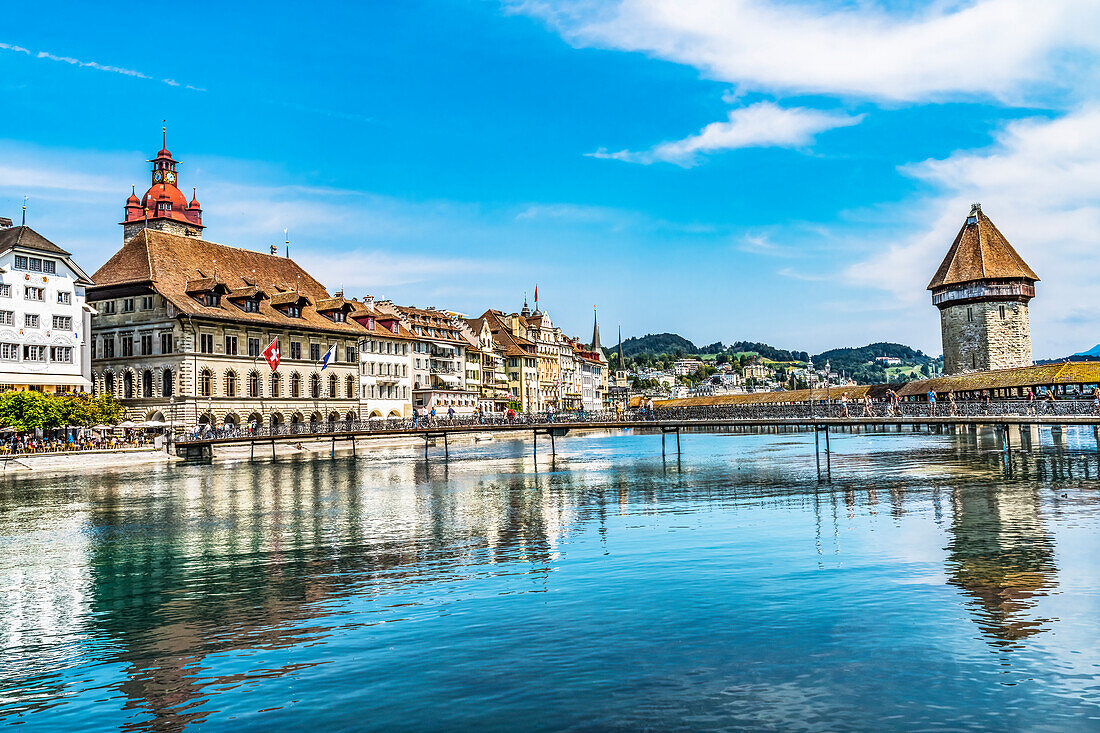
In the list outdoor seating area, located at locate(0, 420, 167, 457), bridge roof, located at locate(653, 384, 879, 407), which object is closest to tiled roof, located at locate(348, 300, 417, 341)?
outdoor seating area, located at locate(0, 420, 167, 457)

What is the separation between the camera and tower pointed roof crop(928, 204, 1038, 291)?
96375mm

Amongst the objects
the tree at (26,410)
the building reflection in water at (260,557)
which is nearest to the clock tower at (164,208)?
the tree at (26,410)

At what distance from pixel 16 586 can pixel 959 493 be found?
33.0 meters

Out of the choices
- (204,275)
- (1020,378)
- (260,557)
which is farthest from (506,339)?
(260,557)

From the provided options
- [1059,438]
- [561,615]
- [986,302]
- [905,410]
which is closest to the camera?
[561,615]

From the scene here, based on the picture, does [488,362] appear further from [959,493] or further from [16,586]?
[16,586]

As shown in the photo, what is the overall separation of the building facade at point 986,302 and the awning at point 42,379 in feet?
286

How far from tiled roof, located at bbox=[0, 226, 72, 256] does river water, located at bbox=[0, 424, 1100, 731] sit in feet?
122

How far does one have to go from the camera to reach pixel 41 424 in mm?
61375

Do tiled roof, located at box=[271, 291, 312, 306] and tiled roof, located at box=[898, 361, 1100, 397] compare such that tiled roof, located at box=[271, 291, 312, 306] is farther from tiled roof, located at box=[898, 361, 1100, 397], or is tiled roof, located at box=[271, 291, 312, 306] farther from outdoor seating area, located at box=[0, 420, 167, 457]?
tiled roof, located at box=[898, 361, 1100, 397]

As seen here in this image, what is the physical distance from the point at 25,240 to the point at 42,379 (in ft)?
34.1

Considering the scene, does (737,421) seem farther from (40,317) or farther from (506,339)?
(506,339)

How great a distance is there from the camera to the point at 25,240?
217 ft

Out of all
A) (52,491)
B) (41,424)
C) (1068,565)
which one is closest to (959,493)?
(1068,565)
